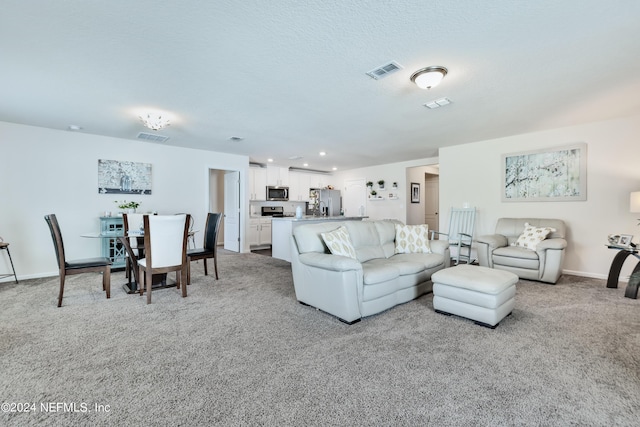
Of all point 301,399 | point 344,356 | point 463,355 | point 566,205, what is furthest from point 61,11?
point 566,205

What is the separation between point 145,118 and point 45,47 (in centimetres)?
159

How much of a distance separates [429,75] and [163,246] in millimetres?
3296

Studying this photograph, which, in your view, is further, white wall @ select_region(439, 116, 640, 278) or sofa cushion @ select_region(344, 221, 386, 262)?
white wall @ select_region(439, 116, 640, 278)

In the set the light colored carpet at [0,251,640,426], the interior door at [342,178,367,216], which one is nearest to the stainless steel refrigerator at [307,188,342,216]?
the interior door at [342,178,367,216]

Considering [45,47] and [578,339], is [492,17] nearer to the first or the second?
[578,339]

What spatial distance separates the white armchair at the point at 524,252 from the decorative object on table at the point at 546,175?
0.48m

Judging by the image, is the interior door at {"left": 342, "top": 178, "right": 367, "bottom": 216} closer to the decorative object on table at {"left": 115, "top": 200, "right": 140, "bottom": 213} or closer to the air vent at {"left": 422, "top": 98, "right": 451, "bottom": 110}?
the air vent at {"left": 422, "top": 98, "right": 451, "bottom": 110}

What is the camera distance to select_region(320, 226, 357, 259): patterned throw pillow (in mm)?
3068

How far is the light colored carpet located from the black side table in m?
0.21

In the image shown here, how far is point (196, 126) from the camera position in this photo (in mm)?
4449

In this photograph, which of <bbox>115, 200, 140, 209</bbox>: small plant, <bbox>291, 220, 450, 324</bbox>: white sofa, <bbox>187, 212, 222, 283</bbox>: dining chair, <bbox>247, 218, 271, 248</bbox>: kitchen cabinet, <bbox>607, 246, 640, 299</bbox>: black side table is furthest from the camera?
<bbox>247, 218, 271, 248</bbox>: kitchen cabinet

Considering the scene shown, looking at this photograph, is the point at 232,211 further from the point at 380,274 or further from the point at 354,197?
the point at 380,274

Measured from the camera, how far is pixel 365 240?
3.73m

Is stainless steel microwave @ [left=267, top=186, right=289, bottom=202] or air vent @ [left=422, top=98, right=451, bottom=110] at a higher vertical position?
air vent @ [left=422, top=98, right=451, bottom=110]
